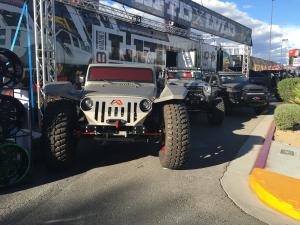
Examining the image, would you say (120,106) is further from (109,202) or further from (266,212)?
(266,212)

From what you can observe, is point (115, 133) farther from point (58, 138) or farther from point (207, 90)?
point (207, 90)

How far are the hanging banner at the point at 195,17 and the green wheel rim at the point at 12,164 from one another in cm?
1007

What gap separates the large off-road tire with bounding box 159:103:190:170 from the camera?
5504mm

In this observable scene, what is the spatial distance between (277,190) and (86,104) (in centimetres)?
306

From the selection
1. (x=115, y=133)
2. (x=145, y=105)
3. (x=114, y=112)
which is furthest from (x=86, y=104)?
(x=145, y=105)

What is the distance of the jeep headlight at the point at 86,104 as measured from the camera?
5.77 metres

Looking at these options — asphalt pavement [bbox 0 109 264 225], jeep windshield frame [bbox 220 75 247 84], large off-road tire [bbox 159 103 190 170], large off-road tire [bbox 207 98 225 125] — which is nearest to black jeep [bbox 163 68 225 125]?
large off-road tire [bbox 207 98 225 125]

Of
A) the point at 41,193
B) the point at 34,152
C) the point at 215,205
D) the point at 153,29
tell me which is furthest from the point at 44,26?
the point at 153,29

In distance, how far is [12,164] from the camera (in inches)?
194

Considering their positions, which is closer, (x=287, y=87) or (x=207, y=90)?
(x=207, y=90)

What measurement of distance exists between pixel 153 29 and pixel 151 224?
48.6 ft

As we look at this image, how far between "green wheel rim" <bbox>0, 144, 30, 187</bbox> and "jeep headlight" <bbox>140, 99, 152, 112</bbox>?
6.11 feet

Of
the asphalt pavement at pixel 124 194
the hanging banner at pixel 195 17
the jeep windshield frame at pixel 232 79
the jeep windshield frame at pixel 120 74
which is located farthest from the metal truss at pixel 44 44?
the jeep windshield frame at pixel 232 79

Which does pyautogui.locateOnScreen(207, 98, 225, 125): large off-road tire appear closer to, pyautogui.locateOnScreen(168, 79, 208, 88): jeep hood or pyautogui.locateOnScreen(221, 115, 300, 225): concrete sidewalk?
pyautogui.locateOnScreen(168, 79, 208, 88): jeep hood
